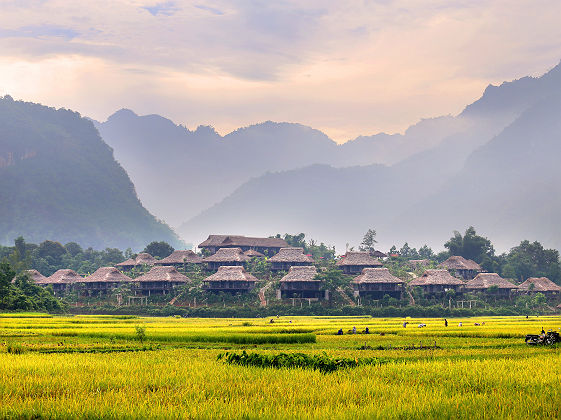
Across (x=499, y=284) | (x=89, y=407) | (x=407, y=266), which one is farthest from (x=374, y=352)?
(x=407, y=266)

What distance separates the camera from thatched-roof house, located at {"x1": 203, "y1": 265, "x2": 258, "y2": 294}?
255 ft

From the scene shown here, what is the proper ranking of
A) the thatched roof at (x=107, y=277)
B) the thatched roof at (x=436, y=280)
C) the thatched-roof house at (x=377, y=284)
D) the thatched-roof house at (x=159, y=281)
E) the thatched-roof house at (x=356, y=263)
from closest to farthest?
the thatched-roof house at (x=377, y=284)
the thatched roof at (x=436, y=280)
the thatched-roof house at (x=159, y=281)
the thatched roof at (x=107, y=277)
the thatched-roof house at (x=356, y=263)

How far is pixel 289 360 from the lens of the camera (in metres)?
19.7

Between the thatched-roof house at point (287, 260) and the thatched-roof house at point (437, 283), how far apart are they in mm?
17170

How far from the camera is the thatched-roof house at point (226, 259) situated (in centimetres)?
9069

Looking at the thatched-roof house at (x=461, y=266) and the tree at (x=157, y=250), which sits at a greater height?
the tree at (x=157, y=250)

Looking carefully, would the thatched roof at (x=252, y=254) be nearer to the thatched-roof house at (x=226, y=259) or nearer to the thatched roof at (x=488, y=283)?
the thatched-roof house at (x=226, y=259)

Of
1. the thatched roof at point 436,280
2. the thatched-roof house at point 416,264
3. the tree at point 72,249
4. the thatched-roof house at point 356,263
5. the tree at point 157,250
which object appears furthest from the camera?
the tree at point 72,249

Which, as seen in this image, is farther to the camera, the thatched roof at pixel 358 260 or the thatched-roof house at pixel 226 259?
the thatched roof at pixel 358 260

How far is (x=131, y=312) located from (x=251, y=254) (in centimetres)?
3056

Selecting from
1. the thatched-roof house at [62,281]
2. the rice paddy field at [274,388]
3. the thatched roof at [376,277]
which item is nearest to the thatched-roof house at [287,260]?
the thatched roof at [376,277]

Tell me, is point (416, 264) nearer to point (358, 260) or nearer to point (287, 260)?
point (358, 260)

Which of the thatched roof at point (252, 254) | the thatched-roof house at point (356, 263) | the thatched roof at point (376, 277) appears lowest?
the thatched roof at point (376, 277)

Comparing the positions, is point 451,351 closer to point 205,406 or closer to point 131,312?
point 205,406
